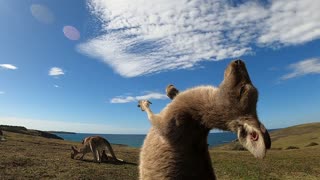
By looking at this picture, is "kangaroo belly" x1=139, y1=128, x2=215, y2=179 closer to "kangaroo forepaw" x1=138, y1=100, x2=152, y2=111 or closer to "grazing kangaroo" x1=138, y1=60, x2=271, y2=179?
"grazing kangaroo" x1=138, y1=60, x2=271, y2=179

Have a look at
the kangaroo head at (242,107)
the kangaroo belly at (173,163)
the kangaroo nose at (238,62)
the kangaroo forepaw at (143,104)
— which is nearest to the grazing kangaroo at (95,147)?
the kangaroo forepaw at (143,104)

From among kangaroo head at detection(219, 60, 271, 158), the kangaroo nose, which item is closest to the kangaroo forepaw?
A: kangaroo head at detection(219, 60, 271, 158)

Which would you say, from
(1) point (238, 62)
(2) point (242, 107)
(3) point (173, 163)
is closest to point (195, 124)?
(3) point (173, 163)

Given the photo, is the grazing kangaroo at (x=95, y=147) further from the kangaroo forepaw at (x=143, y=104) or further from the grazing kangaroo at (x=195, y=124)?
the grazing kangaroo at (x=195, y=124)

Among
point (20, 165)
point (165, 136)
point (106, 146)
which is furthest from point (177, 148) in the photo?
point (106, 146)

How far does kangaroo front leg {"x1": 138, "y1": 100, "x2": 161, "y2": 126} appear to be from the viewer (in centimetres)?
318

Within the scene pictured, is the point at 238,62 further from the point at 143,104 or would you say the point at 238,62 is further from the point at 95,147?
the point at 95,147

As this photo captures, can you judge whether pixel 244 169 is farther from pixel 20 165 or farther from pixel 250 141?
pixel 250 141

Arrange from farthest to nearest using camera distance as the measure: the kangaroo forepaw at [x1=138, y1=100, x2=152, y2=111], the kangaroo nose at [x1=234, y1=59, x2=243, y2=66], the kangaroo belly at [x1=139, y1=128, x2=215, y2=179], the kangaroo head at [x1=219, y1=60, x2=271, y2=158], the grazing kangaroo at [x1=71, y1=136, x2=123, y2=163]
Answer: the grazing kangaroo at [x1=71, y1=136, x2=123, y2=163]
the kangaroo forepaw at [x1=138, y1=100, x2=152, y2=111]
the kangaroo belly at [x1=139, y1=128, x2=215, y2=179]
the kangaroo nose at [x1=234, y1=59, x2=243, y2=66]
the kangaroo head at [x1=219, y1=60, x2=271, y2=158]

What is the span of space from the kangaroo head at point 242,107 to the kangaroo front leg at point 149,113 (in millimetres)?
682

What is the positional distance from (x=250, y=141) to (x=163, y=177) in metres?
1.05

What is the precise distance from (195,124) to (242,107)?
0.56 meters

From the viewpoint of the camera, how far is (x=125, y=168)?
29.2 metres

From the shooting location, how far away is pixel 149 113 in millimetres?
3430
